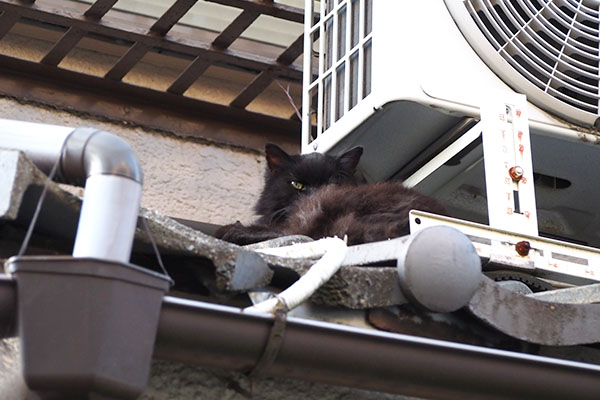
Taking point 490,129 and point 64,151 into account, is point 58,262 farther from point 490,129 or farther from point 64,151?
point 490,129

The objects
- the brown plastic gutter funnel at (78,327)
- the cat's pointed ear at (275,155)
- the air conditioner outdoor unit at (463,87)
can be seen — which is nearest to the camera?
the brown plastic gutter funnel at (78,327)

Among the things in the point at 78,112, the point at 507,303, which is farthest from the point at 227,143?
the point at 507,303

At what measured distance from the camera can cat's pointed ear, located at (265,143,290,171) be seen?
415cm

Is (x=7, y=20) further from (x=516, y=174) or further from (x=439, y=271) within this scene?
(x=439, y=271)

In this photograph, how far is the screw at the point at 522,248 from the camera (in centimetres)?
241

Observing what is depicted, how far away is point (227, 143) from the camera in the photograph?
4836 millimetres

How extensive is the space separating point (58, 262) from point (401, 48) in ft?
5.20

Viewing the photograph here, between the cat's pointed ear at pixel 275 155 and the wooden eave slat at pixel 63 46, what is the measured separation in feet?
3.08

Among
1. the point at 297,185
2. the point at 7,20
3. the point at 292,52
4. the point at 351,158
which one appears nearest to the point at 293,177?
the point at 297,185

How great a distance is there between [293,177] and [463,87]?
1.41m

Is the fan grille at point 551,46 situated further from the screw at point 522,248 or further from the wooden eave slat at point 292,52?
the wooden eave slat at point 292,52

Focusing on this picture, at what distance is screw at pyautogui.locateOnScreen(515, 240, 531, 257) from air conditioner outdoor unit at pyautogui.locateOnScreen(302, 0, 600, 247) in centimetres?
45

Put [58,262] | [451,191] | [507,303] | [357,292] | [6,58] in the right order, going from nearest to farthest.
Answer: [58,262], [357,292], [507,303], [451,191], [6,58]

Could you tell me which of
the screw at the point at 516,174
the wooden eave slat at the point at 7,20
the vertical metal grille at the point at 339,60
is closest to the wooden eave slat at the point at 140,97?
the wooden eave slat at the point at 7,20
